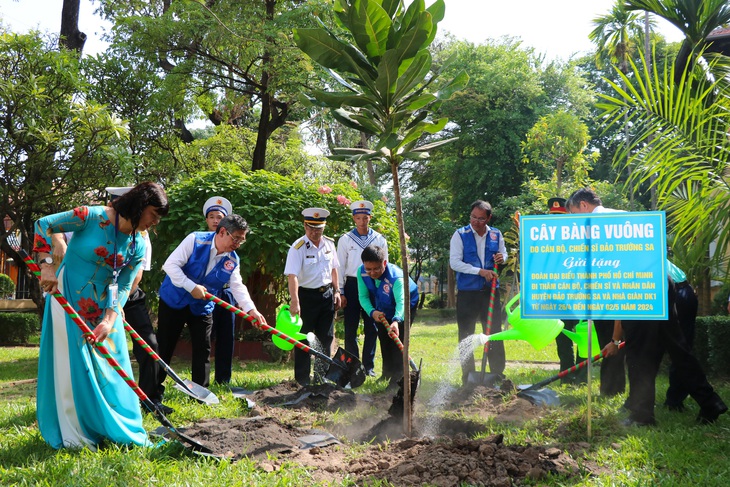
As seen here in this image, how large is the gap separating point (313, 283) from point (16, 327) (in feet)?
35.7

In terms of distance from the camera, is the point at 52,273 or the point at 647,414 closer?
the point at 52,273

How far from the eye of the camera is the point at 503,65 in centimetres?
2839

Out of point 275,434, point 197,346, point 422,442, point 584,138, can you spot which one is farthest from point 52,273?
point 584,138

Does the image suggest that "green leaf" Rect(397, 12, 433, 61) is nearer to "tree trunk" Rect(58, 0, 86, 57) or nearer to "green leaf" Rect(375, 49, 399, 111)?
"green leaf" Rect(375, 49, 399, 111)

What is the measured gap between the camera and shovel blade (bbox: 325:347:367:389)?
683 cm

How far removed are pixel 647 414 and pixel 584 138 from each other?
43.1ft

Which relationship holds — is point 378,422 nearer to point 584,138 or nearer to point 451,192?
point 584,138

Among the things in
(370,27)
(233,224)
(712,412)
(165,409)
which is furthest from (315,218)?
(712,412)

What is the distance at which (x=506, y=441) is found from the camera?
15.5 feet

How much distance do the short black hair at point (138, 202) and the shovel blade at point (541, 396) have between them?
369cm

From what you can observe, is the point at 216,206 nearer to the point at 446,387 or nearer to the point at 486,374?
the point at 446,387

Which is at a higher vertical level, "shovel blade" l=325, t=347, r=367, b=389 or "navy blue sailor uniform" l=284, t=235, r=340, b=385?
"navy blue sailor uniform" l=284, t=235, r=340, b=385

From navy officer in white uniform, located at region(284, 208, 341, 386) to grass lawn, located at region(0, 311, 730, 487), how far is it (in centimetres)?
76

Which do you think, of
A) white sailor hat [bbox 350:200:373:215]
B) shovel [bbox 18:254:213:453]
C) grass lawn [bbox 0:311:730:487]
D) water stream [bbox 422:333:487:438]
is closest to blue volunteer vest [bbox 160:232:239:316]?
grass lawn [bbox 0:311:730:487]
